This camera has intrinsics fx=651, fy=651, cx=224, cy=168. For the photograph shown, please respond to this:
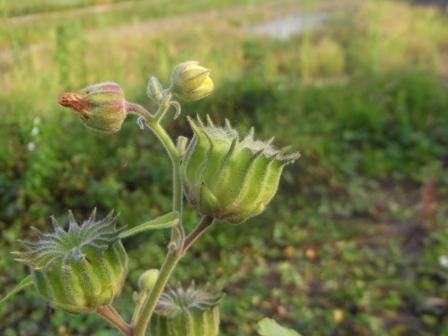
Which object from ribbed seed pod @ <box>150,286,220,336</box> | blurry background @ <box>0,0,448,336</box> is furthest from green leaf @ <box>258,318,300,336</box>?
blurry background @ <box>0,0,448,336</box>

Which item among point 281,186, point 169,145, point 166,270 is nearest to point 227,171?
point 169,145

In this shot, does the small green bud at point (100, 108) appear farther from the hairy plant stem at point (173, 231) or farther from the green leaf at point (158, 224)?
the green leaf at point (158, 224)

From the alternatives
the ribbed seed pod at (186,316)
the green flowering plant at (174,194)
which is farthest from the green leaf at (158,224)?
the ribbed seed pod at (186,316)

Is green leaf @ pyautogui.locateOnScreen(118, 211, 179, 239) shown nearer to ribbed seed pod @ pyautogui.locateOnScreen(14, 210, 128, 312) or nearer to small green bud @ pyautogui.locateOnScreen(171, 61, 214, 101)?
ribbed seed pod @ pyautogui.locateOnScreen(14, 210, 128, 312)

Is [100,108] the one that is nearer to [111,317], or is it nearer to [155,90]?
[155,90]

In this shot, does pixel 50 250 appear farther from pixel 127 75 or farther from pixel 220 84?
pixel 127 75

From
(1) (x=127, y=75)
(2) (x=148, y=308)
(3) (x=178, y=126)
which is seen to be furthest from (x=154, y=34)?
(2) (x=148, y=308)
